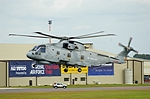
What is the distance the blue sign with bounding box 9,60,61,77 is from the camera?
10908 cm

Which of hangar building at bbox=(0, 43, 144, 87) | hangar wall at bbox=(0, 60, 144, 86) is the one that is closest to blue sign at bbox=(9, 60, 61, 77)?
hangar building at bbox=(0, 43, 144, 87)

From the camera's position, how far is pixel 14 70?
358 feet

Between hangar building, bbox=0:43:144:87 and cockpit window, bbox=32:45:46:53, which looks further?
hangar building, bbox=0:43:144:87

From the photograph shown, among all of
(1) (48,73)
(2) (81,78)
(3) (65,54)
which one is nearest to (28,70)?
(1) (48,73)

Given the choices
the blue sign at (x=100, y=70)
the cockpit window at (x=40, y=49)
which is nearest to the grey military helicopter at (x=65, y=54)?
the cockpit window at (x=40, y=49)

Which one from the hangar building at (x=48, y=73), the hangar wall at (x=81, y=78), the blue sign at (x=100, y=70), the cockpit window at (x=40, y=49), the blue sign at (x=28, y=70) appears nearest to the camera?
the cockpit window at (x=40, y=49)

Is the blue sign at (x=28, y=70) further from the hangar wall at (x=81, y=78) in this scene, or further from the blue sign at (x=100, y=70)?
the blue sign at (x=100, y=70)

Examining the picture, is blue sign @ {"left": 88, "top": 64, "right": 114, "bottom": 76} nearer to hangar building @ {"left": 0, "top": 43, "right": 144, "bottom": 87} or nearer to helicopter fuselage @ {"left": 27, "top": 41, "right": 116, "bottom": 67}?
hangar building @ {"left": 0, "top": 43, "right": 144, "bottom": 87}

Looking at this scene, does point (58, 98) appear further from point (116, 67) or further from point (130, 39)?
point (116, 67)

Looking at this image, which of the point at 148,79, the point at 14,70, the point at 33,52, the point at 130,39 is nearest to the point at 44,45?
the point at 33,52

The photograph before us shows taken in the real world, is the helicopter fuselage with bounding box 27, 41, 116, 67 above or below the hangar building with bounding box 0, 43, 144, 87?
above

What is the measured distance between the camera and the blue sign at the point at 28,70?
109 meters

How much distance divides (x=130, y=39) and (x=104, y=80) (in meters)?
48.0

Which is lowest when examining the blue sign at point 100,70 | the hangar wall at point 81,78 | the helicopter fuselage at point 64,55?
the hangar wall at point 81,78
